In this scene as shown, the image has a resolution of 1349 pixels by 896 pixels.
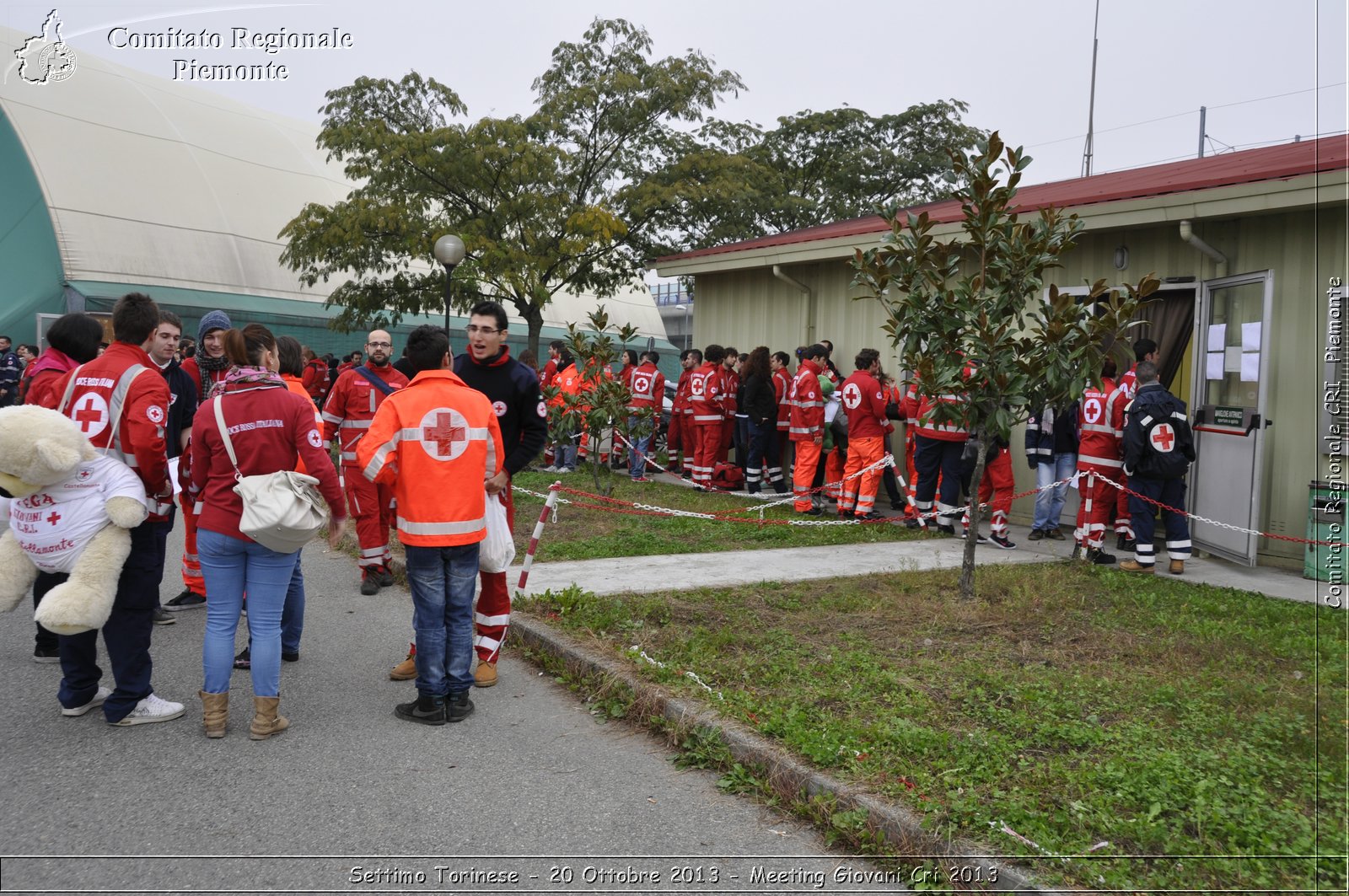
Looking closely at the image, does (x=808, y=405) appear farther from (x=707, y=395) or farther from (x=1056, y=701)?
(x=1056, y=701)

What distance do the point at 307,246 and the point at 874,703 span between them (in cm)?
2042

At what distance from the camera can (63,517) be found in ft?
16.0

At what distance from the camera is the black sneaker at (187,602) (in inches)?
297

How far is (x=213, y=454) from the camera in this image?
496 cm

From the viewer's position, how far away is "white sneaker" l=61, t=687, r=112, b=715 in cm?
518

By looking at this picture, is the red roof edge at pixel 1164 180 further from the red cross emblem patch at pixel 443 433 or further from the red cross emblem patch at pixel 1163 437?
the red cross emblem patch at pixel 443 433

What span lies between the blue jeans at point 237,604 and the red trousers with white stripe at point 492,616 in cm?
122

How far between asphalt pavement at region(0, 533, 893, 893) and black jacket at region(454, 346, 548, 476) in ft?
4.88

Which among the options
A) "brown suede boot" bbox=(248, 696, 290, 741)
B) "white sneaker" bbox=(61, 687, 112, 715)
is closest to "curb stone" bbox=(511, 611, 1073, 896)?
"brown suede boot" bbox=(248, 696, 290, 741)

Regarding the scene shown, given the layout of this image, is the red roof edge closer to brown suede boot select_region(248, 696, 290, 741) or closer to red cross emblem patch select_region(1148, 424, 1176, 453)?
red cross emblem patch select_region(1148, 424, 1176, 453)

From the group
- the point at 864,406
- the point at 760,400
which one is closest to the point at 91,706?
the point at 864,406

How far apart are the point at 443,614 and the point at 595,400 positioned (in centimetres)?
842

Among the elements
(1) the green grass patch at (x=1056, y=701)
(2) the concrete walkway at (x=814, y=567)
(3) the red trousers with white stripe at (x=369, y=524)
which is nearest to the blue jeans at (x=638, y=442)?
(2) the concrete walkway at (x=814, y=567)

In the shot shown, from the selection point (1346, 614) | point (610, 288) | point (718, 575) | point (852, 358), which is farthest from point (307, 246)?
point (1346, 614)
